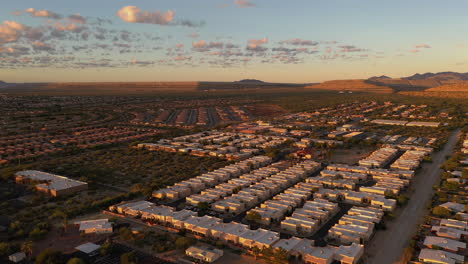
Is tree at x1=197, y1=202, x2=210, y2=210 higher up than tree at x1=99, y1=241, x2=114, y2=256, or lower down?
higher up

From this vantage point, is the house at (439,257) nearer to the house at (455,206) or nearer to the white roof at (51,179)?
the house at (455,206)

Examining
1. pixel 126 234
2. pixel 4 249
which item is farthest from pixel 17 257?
pixel 126 234

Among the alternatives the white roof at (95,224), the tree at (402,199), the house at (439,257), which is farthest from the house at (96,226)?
the tree at (402,199)

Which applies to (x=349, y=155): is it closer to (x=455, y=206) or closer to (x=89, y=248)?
(x=455, y=206)

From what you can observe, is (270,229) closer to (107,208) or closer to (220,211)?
Result: (220,211)

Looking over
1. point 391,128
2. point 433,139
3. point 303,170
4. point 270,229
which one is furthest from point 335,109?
point 270,229

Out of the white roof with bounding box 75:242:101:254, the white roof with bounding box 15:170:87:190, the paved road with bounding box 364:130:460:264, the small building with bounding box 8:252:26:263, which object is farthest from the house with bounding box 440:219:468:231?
the white roof with bounding box 15:170:87:190

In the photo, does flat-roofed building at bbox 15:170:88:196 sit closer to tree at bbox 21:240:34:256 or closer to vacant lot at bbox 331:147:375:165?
tree at bbox 21:240:34:256
